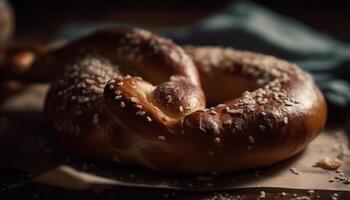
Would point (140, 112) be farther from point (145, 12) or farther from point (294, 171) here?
point (145, 12)

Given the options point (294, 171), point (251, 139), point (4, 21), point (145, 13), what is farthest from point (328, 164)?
point (145, 13)

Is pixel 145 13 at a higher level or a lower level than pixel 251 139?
higher

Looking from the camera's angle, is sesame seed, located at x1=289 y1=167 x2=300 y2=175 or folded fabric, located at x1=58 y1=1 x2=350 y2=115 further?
folded fabric, located at x1=58 y1=1 x2=350 y2=115

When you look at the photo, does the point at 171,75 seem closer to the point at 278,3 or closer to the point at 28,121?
the point at 28,121

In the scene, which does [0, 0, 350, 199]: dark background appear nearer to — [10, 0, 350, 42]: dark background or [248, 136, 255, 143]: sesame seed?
[10, 0, 350, 42]: dark background

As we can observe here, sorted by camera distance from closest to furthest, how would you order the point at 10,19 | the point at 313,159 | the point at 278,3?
the point at 313,159 < the point at 10,19 < the point at 278,3

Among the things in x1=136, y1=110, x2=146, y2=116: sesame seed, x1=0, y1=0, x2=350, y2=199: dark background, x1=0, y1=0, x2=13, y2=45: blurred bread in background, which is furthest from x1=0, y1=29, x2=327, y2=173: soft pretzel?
x1=0, y1=0, x2=350, y2=199: dark background

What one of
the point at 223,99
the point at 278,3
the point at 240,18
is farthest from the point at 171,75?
the point at 278,3
